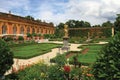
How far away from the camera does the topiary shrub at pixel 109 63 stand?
4.38 m

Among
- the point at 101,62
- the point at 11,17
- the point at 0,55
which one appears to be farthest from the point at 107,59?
the point at 11,17

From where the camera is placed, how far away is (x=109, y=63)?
4.53 m

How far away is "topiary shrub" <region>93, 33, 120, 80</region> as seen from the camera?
4.38 meters

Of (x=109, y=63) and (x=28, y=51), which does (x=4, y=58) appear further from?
(x=28, y=51)

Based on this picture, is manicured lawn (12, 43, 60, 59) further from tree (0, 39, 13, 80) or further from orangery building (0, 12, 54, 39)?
orangery building (0, 12, 54, 39)

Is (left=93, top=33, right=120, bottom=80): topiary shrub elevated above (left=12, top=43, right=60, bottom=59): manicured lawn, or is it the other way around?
(left=93, top=33, right=120, bottom=80): topiary shrub

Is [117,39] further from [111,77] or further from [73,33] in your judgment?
[73,33]

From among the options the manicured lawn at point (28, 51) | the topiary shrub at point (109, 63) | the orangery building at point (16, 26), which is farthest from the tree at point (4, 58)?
the orangery building at point (16, 26)

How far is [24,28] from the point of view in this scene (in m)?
51.9

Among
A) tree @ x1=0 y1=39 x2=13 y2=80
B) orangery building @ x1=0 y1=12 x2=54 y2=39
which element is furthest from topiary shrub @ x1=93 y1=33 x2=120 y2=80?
orangery building @ x1=0 y1=12 x2=54 y2=39

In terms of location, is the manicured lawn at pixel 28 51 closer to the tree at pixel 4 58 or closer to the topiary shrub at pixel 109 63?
the tree at pixel 4 58

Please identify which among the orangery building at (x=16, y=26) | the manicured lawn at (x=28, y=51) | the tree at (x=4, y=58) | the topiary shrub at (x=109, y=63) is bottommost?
the manicured lawn at (x=28, y=51)

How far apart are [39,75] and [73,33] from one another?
56.0 meters

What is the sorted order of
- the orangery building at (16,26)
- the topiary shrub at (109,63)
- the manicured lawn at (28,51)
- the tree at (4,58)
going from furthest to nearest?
1. the orangery building at (16,26)
2. the manicured lawn at (28,51)
3. the tree at (4,58)
4. the topiary shrub at (109,63)
